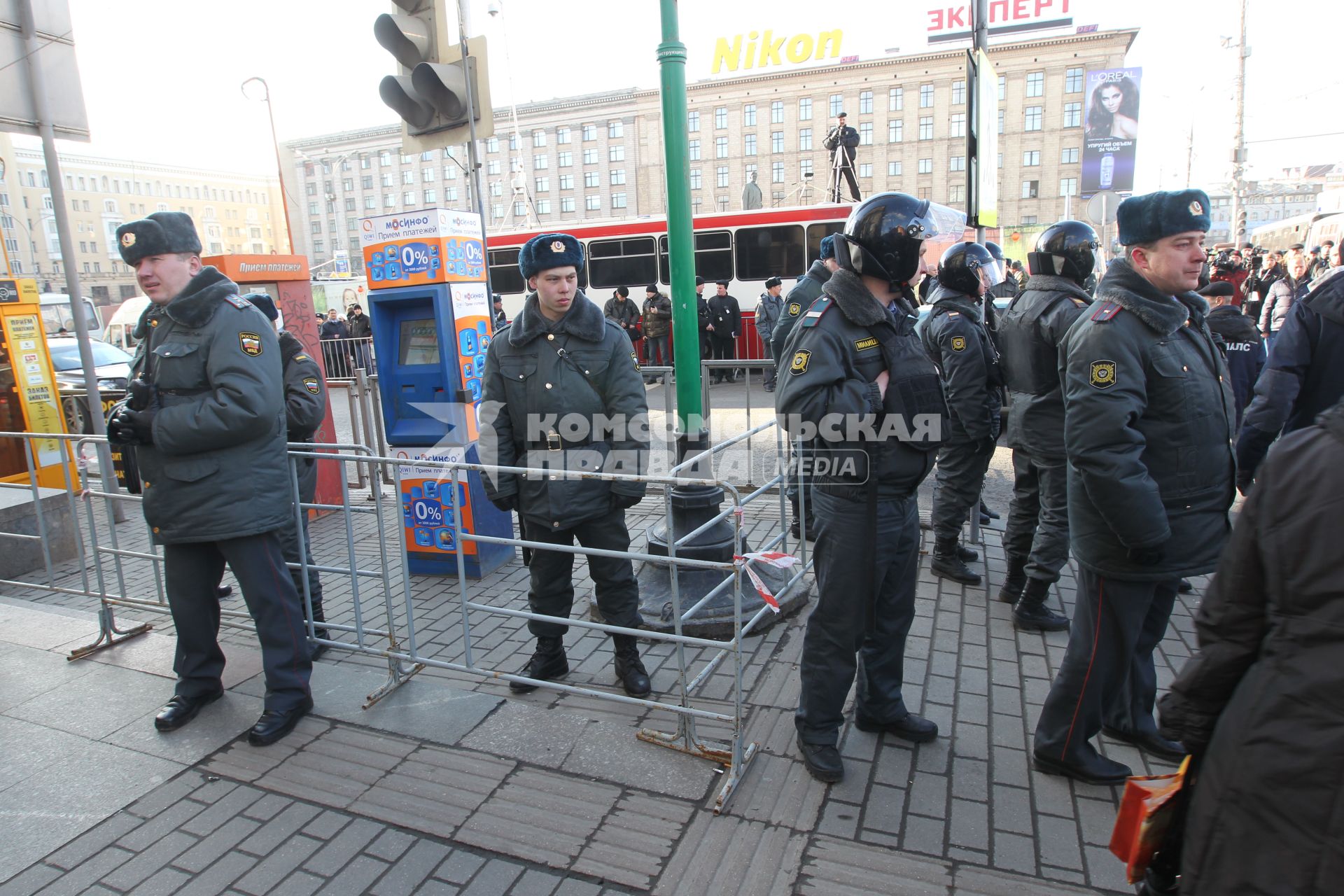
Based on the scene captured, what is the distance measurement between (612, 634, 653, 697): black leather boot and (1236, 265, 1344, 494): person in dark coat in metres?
2.86

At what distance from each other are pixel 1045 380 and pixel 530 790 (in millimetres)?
3221

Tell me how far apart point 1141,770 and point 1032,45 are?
74135 millimetres

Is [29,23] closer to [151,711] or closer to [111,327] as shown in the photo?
[151,711]

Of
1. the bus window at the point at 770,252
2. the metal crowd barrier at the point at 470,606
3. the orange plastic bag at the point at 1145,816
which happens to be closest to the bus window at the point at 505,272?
the bus window at the point at 770,252

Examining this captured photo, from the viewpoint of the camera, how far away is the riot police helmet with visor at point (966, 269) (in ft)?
15.2

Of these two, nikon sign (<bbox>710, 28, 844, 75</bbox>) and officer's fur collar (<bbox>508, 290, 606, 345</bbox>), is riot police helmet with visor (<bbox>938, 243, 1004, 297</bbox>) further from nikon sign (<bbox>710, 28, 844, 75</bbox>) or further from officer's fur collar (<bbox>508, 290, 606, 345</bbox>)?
nikon sign (<bbox>710, 28, 844, 75</bbox>)

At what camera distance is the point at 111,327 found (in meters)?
22.5

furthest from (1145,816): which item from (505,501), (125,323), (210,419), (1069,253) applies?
(125,323)

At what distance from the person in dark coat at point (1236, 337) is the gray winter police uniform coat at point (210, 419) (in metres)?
5.90

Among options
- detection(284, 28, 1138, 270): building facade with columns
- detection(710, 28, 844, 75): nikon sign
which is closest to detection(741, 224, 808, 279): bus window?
detection(710, 28, 844, 75): nikon sign

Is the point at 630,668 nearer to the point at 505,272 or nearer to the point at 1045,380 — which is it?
the point at 1045,380

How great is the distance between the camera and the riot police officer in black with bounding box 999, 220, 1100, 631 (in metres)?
4.06

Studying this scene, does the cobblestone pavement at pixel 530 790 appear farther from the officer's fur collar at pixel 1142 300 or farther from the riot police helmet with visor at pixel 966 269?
the riot police helmet with visor at pixel 966 269

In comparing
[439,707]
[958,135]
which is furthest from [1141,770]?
[958,135]
